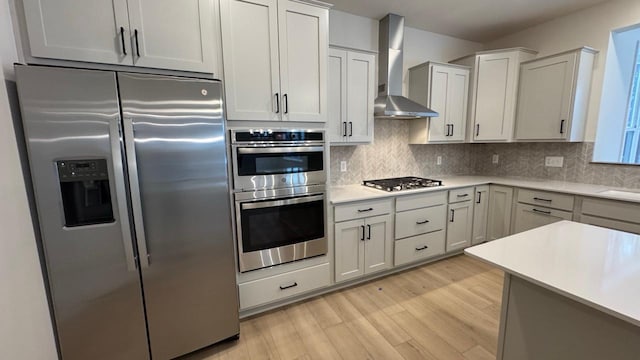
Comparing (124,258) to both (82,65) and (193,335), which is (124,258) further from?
(82,65)

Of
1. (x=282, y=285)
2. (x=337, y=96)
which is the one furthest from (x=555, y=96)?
(x=282, y=285)

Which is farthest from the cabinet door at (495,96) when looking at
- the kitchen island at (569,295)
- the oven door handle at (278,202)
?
the oven door handle at (278,202)

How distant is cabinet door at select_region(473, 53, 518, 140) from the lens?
309cm

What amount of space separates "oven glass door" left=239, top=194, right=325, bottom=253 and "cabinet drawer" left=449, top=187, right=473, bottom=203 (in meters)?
1.65

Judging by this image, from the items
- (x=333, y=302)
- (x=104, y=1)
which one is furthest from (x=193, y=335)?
(x=104, y=1)

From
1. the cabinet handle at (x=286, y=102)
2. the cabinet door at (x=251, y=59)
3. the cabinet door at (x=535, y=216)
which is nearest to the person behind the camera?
the cabinet door at (x=251, y=59)

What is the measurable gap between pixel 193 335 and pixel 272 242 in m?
0.78

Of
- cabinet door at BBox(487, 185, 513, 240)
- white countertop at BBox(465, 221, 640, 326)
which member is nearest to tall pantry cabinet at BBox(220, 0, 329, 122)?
white countertop at BBox(465, 221, 640, 326)

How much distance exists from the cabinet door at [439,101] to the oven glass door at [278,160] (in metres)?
1.75

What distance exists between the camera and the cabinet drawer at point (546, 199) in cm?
256

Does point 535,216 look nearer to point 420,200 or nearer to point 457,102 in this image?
point 420,200

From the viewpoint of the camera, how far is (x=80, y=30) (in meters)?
1.36

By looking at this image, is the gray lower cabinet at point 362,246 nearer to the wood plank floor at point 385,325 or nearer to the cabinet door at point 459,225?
the wood plank floor at point 385,325

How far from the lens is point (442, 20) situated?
2.96 m
